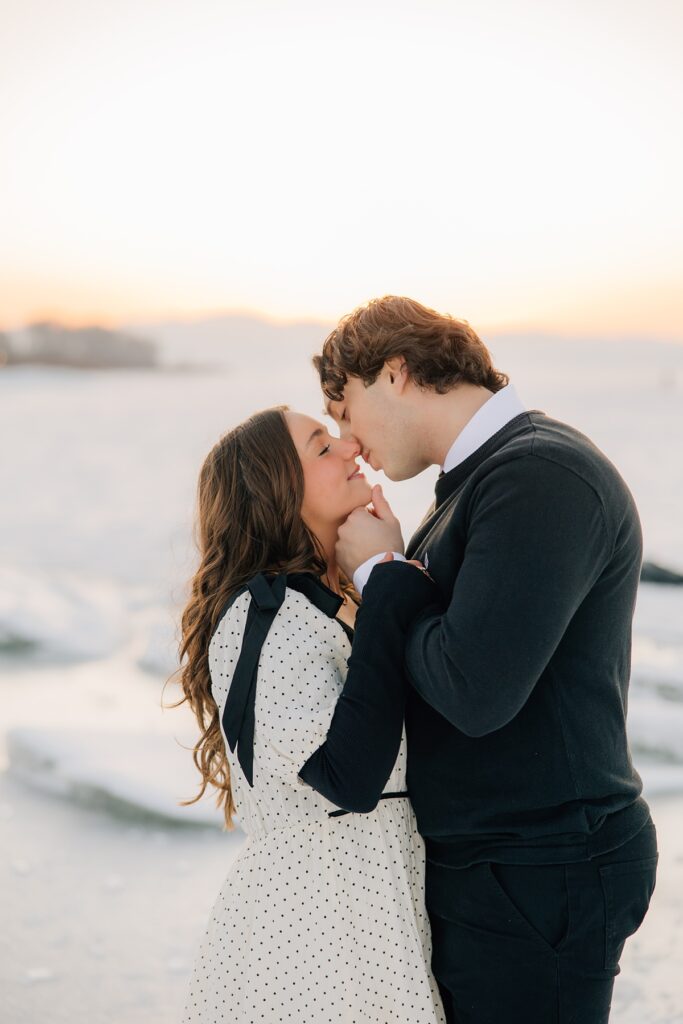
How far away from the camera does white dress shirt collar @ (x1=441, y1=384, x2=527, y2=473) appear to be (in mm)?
1589

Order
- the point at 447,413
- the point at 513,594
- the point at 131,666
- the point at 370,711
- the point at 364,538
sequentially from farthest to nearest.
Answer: the point at 131,666
the point at 447,413
the point at 364,538
the point at 370,711
the point at 513,594

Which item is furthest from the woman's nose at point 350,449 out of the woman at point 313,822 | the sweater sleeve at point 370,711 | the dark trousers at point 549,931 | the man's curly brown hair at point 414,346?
the dark trousers at point 549,931

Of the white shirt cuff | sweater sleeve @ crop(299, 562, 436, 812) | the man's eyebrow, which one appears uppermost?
the man's eyebrow

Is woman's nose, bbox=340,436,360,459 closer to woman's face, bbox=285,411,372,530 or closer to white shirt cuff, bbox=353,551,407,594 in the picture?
woman's face, bbox=285,411,372,530

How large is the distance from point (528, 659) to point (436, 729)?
27 cm

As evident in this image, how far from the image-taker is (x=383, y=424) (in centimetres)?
179

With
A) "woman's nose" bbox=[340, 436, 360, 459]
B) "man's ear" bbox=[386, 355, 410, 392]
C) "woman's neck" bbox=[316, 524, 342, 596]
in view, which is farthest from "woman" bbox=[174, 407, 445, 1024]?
"man's ear" bbox=[386, 355, 410, 392]

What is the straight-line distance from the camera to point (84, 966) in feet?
8.66

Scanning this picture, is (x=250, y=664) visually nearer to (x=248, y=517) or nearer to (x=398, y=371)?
(x=248, y=517)

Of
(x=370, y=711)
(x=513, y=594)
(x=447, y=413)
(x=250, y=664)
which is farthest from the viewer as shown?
→ (x=447, y=413)

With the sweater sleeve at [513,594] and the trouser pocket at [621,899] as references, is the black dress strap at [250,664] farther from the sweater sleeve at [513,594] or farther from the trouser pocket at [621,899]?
the trouser pocket at [621,899]

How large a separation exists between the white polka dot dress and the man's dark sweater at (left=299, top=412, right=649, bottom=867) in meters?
0.08

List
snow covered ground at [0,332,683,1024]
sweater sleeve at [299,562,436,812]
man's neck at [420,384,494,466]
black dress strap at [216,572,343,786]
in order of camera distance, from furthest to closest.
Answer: snow covered ground at [0,332,683,1024]
man's neck at [420,384,494,466]
black dress strap at [216,572,343,786]
sweater sleeve at [299,562,436,812]

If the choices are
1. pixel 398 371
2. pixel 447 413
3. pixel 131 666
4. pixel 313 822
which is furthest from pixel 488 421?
pixel 131 666
